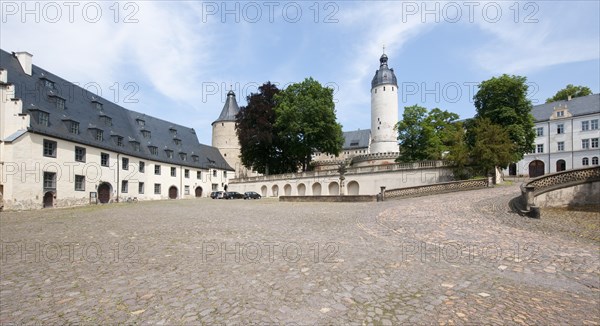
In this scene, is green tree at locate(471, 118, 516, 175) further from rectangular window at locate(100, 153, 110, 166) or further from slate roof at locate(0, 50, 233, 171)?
slate roof at locate(0, 50, 233, 171)

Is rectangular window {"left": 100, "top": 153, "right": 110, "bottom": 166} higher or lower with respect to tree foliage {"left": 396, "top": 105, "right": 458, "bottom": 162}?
lower

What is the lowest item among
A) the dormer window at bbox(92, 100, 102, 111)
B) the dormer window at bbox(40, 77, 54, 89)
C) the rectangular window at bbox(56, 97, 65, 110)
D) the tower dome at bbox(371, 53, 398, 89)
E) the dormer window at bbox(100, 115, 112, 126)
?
the dormer window at bbox(100, 115, 112, 126)

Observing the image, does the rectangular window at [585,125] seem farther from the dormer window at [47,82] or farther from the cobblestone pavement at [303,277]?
the dormer window at [47,82]

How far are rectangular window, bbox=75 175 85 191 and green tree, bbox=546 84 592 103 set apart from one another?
261ft

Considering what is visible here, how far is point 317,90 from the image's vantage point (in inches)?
1891

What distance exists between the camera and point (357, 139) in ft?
303

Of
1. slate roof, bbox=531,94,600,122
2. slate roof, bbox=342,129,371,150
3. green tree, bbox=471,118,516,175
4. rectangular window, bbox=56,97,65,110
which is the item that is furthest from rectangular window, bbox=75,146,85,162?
slate roof, bbox=531,94,600,122

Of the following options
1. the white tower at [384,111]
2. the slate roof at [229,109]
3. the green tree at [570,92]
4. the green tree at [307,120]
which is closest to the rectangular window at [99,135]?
the green tree at [307,120]

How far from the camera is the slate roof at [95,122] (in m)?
31.9

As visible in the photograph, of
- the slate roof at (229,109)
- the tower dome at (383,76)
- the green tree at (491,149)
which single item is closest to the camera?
the green tree at (491,149)

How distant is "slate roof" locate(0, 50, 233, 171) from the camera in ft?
105

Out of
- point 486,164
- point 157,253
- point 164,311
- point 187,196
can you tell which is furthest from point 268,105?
point 164,311

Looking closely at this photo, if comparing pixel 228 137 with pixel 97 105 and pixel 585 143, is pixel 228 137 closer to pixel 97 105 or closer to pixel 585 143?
pixel 97 105

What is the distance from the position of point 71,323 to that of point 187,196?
50.9 metres
